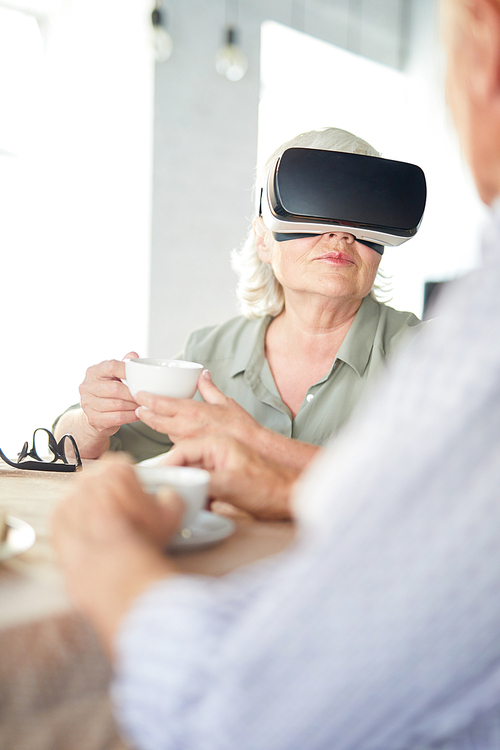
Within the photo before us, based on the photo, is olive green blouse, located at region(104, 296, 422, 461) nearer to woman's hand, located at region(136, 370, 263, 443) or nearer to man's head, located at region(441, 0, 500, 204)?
woman's hand, located at region(136, 370, 263, 443)

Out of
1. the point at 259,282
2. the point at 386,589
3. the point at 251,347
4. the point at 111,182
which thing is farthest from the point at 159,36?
the point at 386,589

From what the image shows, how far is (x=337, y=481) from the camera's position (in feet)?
1.18

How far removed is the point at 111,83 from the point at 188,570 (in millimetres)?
2680

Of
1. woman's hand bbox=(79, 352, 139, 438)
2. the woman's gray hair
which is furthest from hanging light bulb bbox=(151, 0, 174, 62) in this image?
woman's hand bbox=(79, 352, 139, 438)

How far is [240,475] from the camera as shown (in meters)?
0.76

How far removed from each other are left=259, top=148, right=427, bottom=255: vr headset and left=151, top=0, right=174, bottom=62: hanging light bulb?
1.86 m

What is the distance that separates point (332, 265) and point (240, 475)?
2.19 ft

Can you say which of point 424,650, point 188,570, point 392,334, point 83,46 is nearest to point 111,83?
point 83,46

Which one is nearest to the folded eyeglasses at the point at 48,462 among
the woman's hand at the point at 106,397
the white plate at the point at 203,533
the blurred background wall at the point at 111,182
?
the woman's hand at the point at 106,397

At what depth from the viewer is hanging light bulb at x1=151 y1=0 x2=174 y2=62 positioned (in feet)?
8.72

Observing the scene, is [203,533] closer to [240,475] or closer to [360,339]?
[240,475]

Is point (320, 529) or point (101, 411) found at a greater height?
point (320, 529)

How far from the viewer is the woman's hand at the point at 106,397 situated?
1.10 metres

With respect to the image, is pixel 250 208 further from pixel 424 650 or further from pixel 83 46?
pixel 424 650
